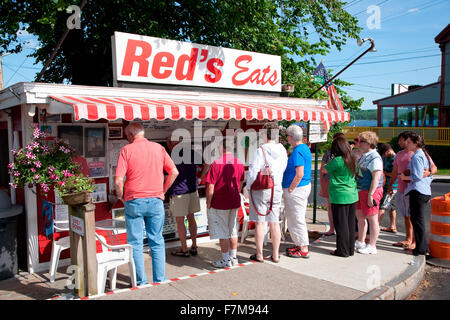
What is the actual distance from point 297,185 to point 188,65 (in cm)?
296

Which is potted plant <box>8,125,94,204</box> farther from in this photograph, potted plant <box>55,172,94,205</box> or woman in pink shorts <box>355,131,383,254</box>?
woman in pink shorts <box>355,131,383,254</box>

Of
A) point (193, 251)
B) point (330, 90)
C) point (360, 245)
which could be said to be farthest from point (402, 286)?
point (330, 90)

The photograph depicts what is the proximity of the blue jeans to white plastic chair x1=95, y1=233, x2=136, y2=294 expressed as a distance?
2.5 inches

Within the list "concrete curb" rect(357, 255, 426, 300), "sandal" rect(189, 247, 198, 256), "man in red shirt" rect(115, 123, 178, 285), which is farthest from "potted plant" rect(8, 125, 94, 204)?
"concrete curb" rect(357, 255, 426, 300)

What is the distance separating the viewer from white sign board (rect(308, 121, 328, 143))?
7906 millimetres

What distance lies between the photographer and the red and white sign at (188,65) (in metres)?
5.96

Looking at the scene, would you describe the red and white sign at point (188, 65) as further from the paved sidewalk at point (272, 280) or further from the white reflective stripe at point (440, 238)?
the white reflective stripe at point (440, 238)

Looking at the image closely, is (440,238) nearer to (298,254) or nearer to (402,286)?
(402,286)

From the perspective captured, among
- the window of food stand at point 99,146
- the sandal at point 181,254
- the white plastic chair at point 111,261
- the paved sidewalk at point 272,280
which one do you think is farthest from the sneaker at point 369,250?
the white plastic chair at point 111,261

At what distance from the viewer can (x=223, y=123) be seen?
728 centimetres

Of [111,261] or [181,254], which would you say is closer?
[111,261]

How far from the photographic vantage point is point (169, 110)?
4984mm

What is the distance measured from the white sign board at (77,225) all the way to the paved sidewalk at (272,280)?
0.71 meters
